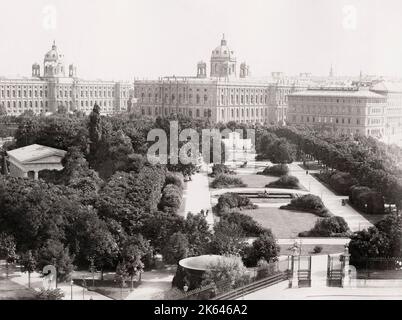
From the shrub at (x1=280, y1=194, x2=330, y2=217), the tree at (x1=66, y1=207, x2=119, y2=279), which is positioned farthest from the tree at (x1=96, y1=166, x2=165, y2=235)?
the shrub at (x1=280, y1=194, x2=330, y2=217)

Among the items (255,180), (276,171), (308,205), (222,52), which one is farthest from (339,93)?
(308,205)

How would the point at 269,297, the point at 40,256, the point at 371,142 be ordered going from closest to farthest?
the point at 269,297
the point at 40,256
the point at 371,142

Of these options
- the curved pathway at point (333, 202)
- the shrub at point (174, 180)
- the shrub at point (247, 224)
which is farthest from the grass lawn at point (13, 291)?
the shrub at point (174, 180)

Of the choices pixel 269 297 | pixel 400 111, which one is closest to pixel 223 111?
pixel 400 111

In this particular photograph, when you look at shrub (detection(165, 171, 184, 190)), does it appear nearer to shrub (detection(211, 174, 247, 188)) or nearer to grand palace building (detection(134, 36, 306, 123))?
shrub (detection(211, 174, 247, 188))

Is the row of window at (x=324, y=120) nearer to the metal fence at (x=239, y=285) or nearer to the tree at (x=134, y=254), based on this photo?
the tree at (x=134, y=254)

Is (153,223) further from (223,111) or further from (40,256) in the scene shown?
(223,111)
